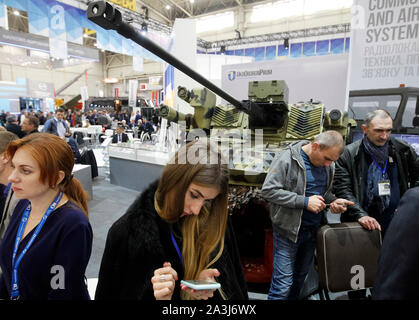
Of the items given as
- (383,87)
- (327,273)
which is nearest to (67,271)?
(327,273)

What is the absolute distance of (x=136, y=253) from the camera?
1076 millimetres

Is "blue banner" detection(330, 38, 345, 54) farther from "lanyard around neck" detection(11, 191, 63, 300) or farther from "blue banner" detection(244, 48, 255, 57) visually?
"lanyard around neck" detection(11, 191, 63, 300)

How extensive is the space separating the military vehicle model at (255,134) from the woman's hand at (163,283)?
75.8 inches

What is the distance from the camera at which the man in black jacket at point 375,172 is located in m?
2.44

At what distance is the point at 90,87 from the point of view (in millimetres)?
30000

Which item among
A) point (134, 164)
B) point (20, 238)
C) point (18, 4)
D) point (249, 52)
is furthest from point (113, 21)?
point (249, 52)

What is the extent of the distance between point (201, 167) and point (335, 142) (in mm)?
1384

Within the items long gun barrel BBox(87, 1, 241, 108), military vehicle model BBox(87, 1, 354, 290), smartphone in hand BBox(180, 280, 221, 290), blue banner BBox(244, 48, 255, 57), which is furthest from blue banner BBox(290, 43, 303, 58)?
smartphone in hand BBox(180, 280, 221, 290)

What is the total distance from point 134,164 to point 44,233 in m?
5.20

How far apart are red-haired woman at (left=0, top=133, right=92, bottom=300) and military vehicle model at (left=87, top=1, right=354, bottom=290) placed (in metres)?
1.77

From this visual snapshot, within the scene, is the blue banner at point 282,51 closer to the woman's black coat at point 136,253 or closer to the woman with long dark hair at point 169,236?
the woman with long dark hair at point 169,236

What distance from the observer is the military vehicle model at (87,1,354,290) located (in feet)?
9.90
